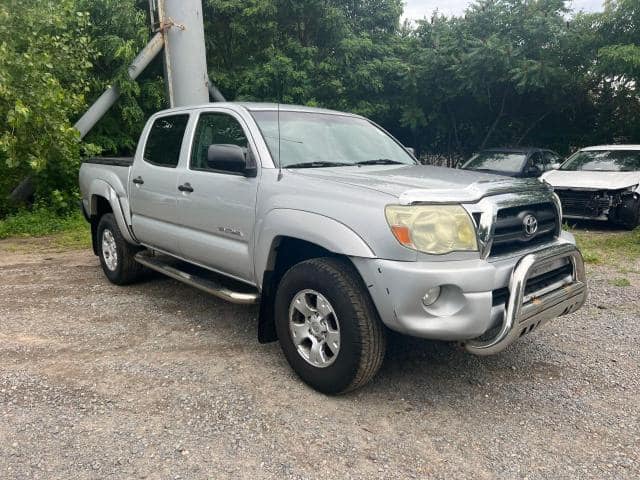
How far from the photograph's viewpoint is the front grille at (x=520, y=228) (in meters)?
3.01

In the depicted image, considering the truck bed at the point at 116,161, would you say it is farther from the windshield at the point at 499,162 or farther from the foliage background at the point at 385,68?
the windshield at the point at 499,162

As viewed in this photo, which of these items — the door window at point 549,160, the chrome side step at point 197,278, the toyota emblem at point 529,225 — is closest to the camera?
the toyota emblem at point 529,225

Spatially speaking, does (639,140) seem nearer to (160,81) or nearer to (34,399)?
(160,81)

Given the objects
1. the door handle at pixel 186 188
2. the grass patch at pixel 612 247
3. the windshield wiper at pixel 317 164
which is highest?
the windshield wiper at pixel 317 164

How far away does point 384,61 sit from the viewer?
14930 millimetres

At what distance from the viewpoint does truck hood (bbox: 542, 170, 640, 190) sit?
8.62 m

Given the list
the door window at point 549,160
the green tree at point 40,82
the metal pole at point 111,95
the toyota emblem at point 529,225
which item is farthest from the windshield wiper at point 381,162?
the door window at point 549,160

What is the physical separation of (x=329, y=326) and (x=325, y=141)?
1.61 m

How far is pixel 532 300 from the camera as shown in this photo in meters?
3.02

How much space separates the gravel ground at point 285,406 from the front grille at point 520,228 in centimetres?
92

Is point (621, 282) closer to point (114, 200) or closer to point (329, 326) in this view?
point (329, 326)

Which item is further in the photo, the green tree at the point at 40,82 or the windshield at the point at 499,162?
the windshield at the point at 499,162

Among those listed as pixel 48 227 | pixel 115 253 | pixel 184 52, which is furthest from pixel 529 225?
pixel 48 227

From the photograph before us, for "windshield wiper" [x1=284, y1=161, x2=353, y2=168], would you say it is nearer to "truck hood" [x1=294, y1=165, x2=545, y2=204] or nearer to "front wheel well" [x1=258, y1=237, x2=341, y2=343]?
"truck hood" [x1=294, y1=165, x2=545, y2=204]
